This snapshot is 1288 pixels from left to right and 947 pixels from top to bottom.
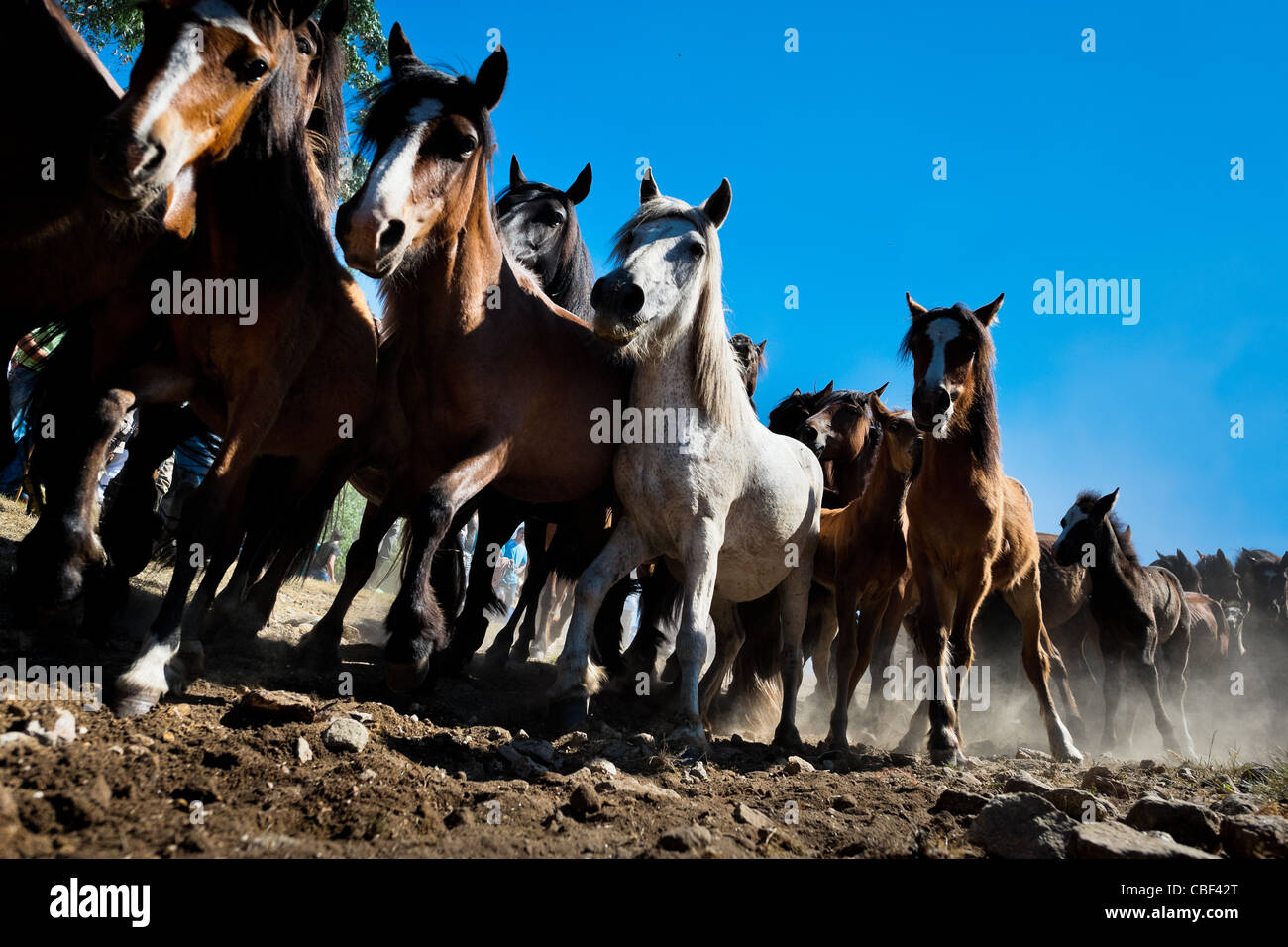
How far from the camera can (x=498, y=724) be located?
4059 millimetres

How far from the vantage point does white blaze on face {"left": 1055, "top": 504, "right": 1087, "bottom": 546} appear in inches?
358

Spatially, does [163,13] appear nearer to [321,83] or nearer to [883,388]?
[321,83]

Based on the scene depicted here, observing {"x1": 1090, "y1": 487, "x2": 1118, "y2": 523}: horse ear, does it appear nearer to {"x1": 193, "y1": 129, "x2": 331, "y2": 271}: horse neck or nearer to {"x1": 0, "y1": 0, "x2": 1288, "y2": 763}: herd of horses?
{"x1": 0, "y1": 0, "x2": 1288, "y2": 763}: herd of horses

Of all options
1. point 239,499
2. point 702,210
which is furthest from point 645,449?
point 239,499

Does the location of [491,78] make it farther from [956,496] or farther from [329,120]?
[956,496]

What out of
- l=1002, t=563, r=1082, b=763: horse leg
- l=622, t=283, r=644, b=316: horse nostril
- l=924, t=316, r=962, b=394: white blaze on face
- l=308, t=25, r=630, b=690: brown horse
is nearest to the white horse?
l=622, t=283, r=644, b=316: horse nostril

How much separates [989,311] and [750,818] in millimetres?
4425

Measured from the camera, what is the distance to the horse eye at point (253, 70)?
3.10 metres

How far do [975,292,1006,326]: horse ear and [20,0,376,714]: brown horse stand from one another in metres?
4.41

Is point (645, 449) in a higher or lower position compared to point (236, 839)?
higher

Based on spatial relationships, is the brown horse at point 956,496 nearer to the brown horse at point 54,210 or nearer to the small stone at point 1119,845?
the small stone at point 1119,845

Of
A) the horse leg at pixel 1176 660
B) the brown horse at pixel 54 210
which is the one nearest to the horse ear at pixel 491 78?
the brown horse at pixel 54 210

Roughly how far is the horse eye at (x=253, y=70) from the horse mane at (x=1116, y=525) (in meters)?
9.58
